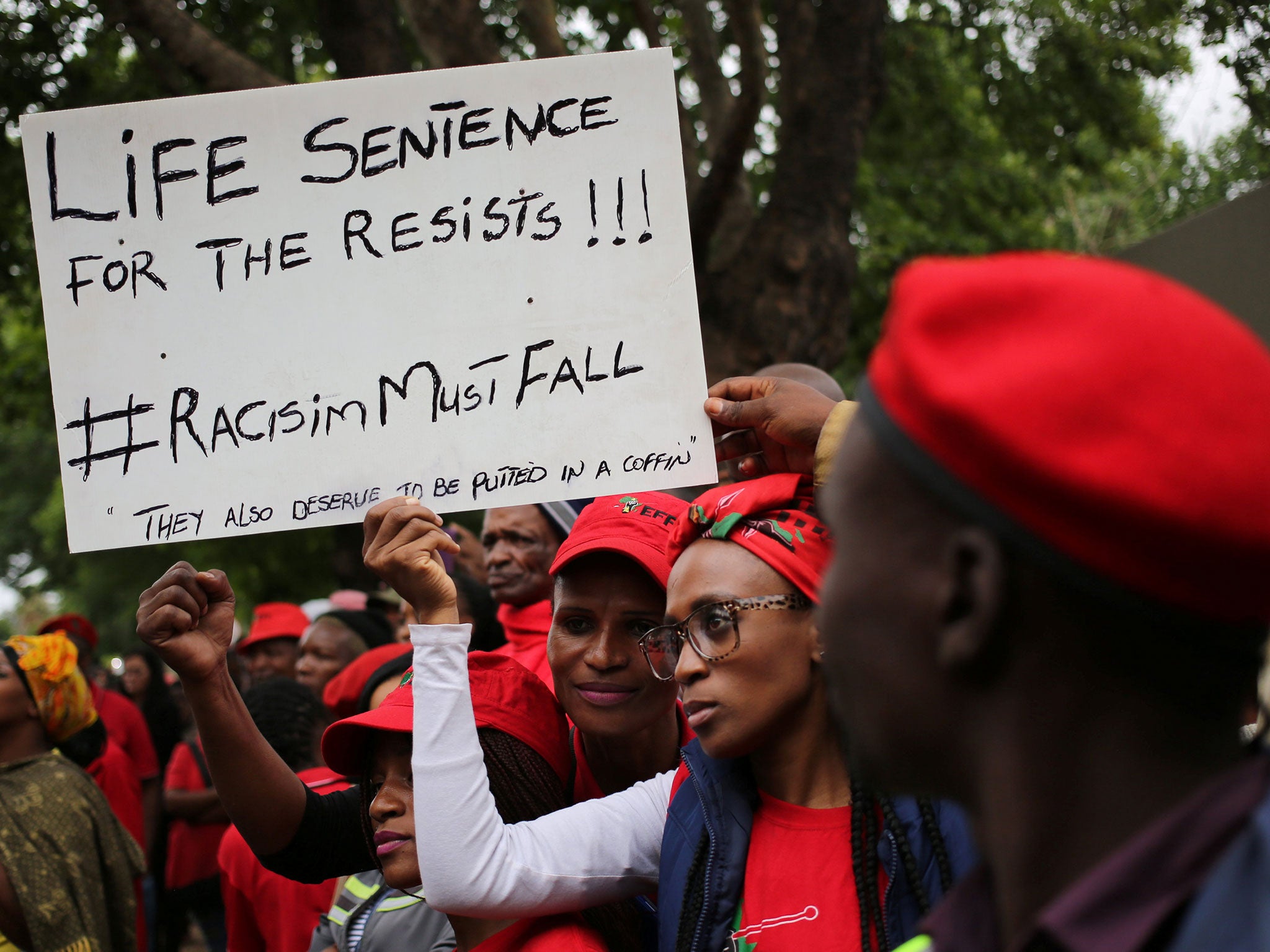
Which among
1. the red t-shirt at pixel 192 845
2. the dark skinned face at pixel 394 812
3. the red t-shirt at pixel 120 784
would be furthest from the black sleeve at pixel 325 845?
the red t-shirt at pixel 192 845

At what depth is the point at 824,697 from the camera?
2.00 metres

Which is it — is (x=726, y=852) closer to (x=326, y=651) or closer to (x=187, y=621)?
(x=187, y=621)

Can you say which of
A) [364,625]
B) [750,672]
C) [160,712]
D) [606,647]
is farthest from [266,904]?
[160,712]

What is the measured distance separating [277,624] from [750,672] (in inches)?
194

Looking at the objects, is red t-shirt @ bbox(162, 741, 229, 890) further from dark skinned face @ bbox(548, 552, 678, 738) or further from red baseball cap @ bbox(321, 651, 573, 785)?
dark skinned face @ bbox(548, 552, 678, 738)

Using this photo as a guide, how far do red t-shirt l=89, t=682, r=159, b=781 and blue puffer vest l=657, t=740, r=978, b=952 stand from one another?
5393 mm

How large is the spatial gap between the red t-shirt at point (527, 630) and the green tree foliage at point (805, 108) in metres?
2.03

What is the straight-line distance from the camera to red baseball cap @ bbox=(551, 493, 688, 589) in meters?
→ 2.34

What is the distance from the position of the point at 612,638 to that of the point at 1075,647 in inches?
59.7

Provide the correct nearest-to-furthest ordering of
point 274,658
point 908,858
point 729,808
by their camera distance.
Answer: point 908,858 < point 729,808 < point 274,658

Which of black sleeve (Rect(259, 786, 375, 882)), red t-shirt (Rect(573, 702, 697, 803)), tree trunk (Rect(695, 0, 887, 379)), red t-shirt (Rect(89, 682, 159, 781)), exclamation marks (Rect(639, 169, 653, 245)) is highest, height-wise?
tree trunk (Rect(695, 0, 887, 379))

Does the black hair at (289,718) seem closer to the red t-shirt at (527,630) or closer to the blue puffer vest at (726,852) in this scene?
the red t-shirt at (527,630)

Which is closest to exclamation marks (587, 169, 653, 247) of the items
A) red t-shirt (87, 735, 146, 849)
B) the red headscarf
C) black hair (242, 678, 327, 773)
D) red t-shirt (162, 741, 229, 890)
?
the red headscarf

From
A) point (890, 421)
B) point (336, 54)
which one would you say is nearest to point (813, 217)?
point (336, 54)
